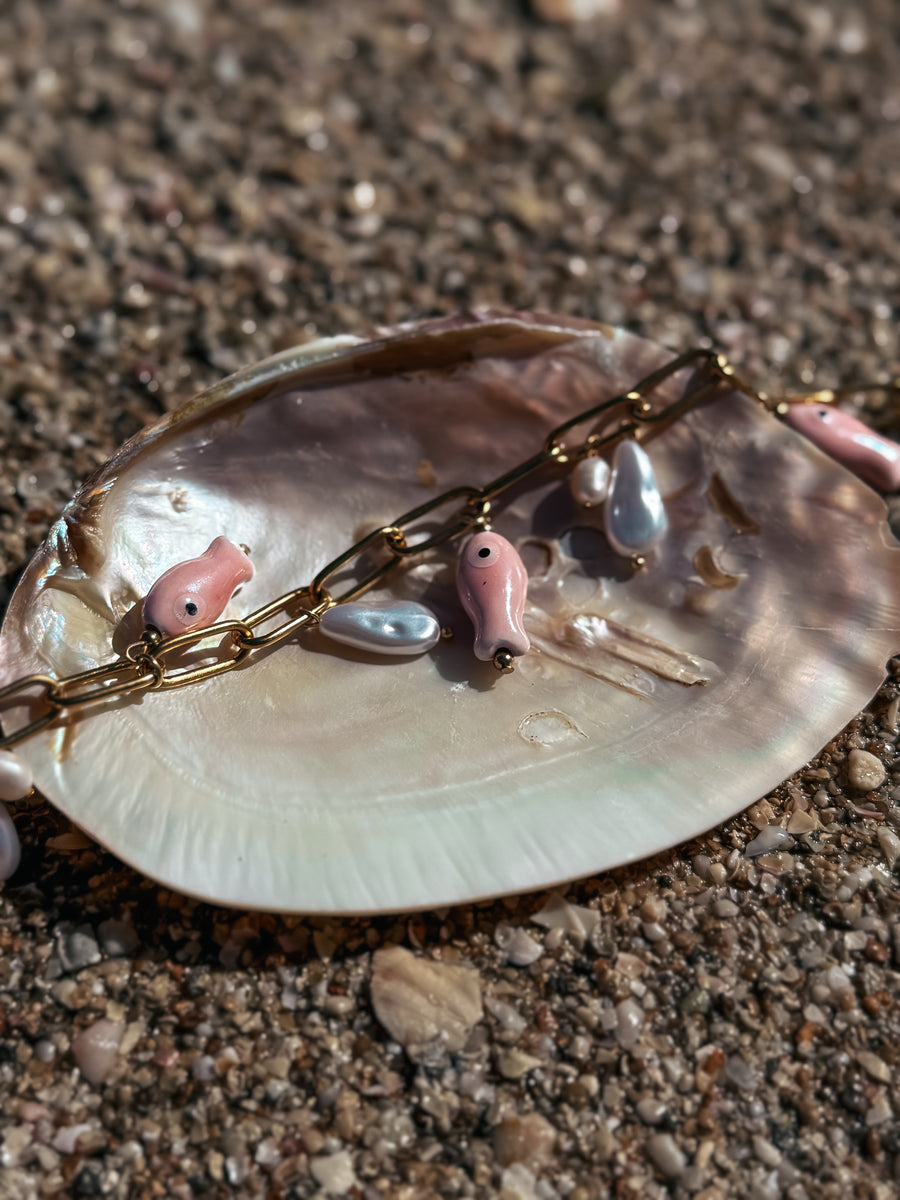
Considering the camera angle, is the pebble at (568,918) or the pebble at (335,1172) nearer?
the pebble at (335,1172)

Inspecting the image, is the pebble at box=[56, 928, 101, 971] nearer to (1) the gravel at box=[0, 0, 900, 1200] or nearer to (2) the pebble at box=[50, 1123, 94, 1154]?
(1) the gravel at box=[0, 0, 900, 1200]

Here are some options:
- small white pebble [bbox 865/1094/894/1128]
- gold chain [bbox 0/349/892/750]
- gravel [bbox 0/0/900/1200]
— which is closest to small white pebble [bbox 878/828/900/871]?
gravel [bbox 0/0/900/1200]

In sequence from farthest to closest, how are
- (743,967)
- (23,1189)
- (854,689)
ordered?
1. (854,689)
2. (743,967)
3. (23,1189)

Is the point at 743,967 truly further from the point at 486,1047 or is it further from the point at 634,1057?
the point at 486,1047

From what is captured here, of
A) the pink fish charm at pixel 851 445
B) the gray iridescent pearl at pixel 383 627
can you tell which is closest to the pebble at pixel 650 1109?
the gray iridescent pearl at pixel 383 627

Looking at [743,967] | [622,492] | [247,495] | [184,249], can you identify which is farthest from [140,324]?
[743,967]

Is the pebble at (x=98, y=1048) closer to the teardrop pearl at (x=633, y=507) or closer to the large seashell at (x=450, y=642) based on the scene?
the large seashell at (x=450, y=642)
